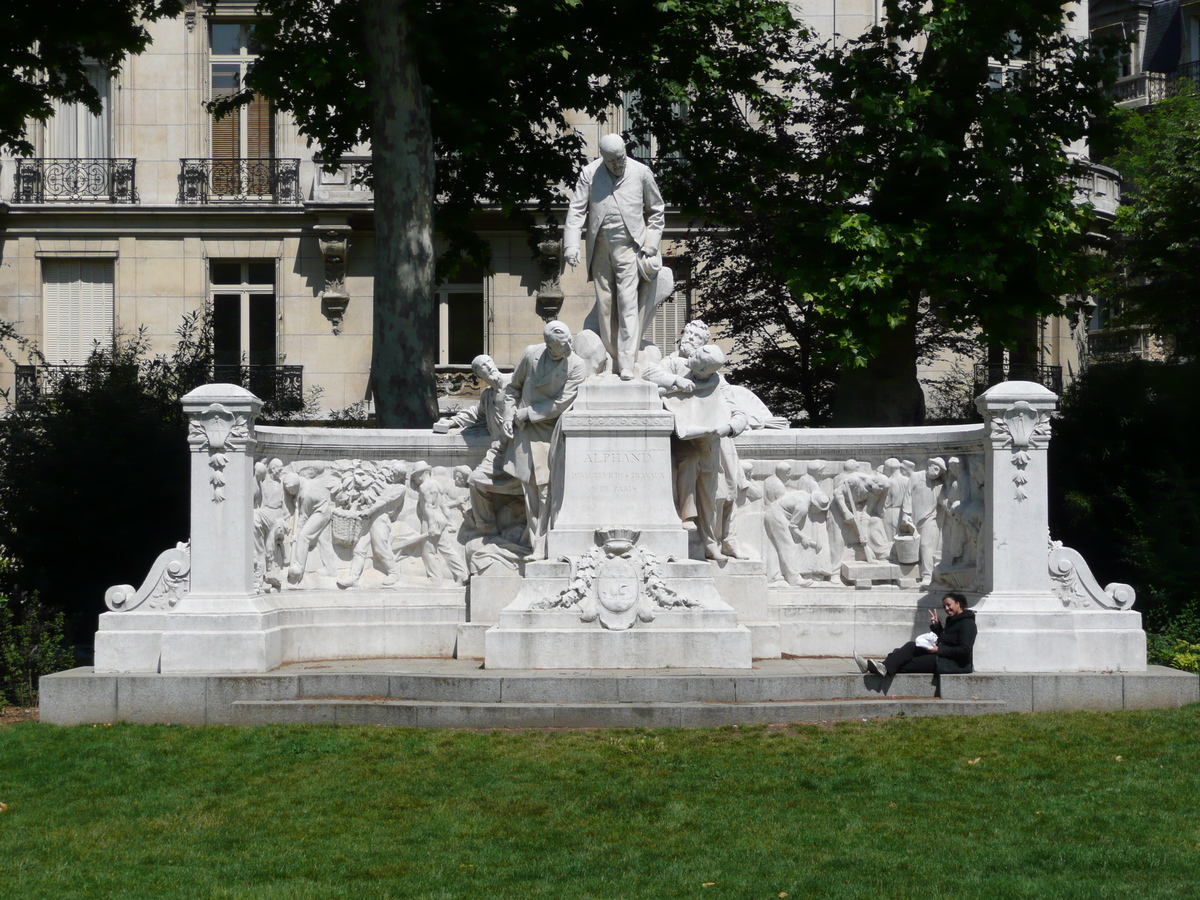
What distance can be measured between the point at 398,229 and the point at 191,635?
6901mm

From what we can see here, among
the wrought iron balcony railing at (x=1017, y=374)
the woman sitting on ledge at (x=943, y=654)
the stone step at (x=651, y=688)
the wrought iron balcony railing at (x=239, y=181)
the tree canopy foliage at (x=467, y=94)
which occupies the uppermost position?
the wrought iron balcony railing at (x=239, y=181)

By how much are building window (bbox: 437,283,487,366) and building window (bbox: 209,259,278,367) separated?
346cm

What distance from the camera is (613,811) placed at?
28.5ft

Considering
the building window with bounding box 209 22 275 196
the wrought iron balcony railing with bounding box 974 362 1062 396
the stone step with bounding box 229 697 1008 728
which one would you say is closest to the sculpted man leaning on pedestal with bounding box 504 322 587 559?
the stone step with bounding box 229 697 1008 728

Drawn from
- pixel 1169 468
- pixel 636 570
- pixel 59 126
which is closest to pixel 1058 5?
pixel 1169 468

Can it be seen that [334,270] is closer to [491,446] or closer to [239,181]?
[239,181]

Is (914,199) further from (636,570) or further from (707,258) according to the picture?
(636,570)

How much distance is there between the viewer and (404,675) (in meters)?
11.4

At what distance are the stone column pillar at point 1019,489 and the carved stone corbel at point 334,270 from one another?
19514 millimetres

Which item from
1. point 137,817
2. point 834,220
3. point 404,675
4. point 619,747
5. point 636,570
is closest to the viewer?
point 137,817

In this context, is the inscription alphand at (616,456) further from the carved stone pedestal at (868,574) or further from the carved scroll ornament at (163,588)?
the carved scroll ornament at (163,588)

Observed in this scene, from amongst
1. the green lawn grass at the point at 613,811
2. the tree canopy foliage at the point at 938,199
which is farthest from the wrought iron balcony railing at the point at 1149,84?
the green lawn grass at the point at 613,811

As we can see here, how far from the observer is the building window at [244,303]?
3042 cm

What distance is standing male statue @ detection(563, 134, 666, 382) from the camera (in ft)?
43.8
